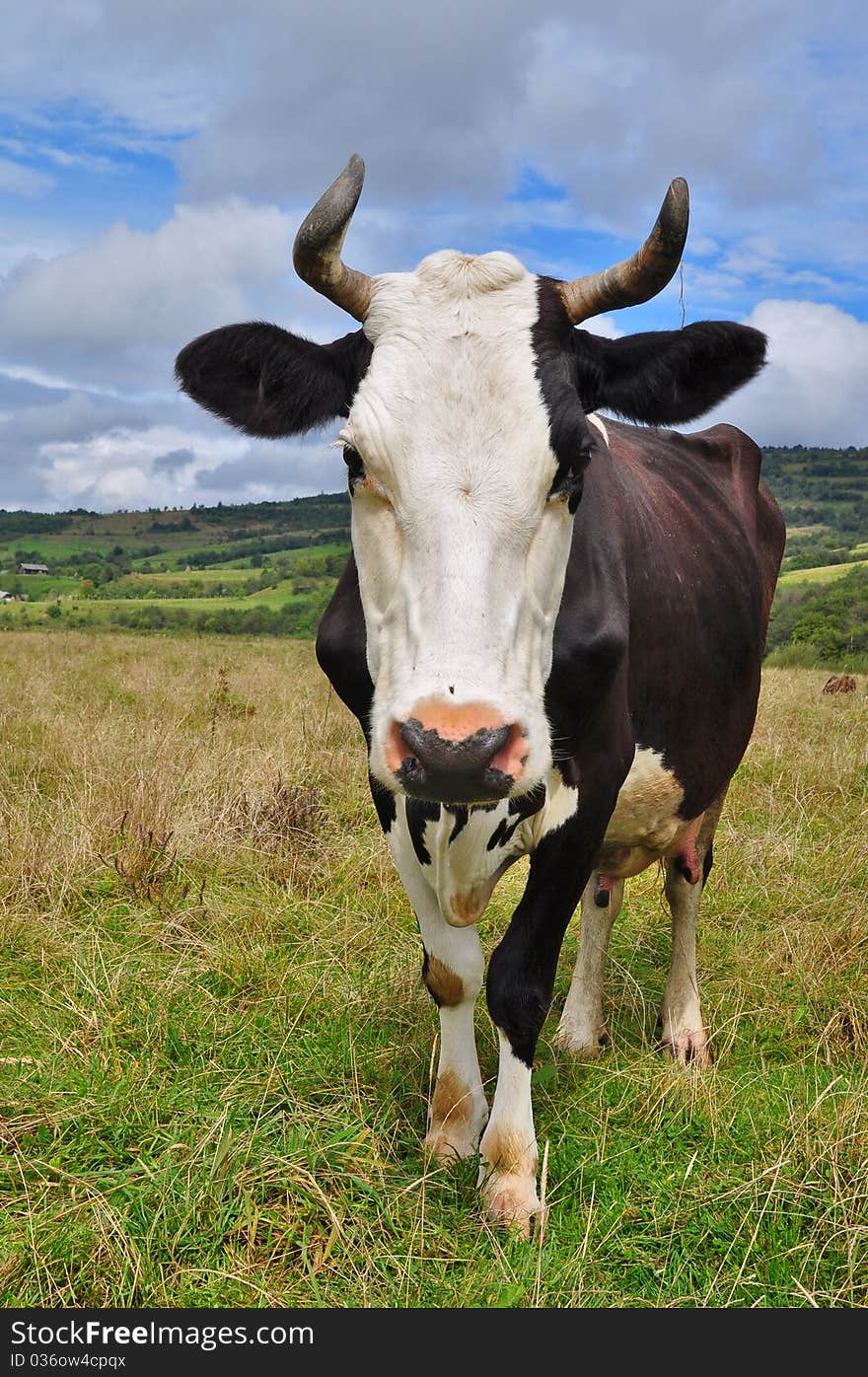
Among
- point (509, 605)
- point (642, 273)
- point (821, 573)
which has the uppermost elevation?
point (642, 273)

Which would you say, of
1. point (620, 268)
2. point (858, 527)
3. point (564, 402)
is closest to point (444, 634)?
point (564, 402)

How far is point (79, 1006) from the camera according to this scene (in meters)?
3.88

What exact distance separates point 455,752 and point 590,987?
2.59 m

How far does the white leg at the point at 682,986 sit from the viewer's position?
4590 mm

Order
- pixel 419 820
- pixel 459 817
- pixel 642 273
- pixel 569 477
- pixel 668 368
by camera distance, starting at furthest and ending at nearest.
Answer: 1. pixel 668 368
2. pixel 419 820
3. pixel 459 817
4. pixel 642 273
5. pixel 569 477

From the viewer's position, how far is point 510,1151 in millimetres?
3316

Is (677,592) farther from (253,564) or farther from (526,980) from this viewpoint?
(253,564)

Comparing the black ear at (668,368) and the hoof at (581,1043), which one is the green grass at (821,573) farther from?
the black ear at (668,368)

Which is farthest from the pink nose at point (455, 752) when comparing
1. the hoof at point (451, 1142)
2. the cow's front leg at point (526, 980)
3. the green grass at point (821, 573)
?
the green grass at point (821, 573)

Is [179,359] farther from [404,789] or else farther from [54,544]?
[54,544]

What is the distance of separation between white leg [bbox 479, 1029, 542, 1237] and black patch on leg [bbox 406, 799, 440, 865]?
641 mm

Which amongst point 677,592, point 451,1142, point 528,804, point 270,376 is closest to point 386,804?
point 528,804

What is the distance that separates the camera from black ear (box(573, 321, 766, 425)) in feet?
11.1

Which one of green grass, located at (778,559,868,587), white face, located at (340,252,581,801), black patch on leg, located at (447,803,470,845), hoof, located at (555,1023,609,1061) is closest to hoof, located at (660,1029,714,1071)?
hoof, located at (555,1023,609,1061)
